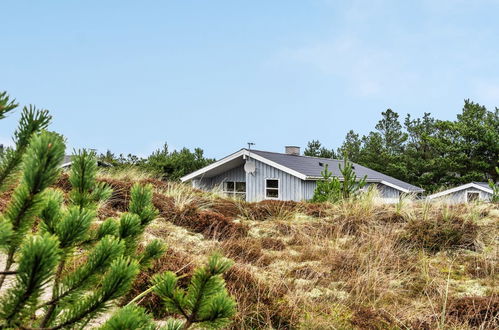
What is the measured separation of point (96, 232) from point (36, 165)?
2.03 ft

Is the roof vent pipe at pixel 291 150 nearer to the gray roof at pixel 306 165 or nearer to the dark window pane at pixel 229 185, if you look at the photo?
the gray roof at pixel 306 165

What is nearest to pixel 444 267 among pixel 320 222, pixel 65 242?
pixel 320 222

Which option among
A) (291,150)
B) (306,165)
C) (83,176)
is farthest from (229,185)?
(83,176)

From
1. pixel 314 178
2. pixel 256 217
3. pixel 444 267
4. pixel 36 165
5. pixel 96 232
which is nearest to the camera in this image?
pixel 36 165

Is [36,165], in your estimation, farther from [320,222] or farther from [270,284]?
[320,222]

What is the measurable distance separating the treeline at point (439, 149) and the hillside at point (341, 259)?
1375 inches

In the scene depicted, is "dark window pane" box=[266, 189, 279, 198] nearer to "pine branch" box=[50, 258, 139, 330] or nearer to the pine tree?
the pine tree

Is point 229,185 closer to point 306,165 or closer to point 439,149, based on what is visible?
point 306,165

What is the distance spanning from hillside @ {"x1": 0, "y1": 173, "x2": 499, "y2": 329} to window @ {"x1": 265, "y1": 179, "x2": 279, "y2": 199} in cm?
1486

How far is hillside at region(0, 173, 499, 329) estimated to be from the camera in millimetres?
3250

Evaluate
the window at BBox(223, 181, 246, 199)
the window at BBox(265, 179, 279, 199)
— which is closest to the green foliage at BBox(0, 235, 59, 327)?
the window at BBox(265, 179, 279, 199)

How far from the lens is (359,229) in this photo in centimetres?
625

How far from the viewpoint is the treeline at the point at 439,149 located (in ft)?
→ 124

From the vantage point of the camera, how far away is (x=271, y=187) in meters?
23.1
